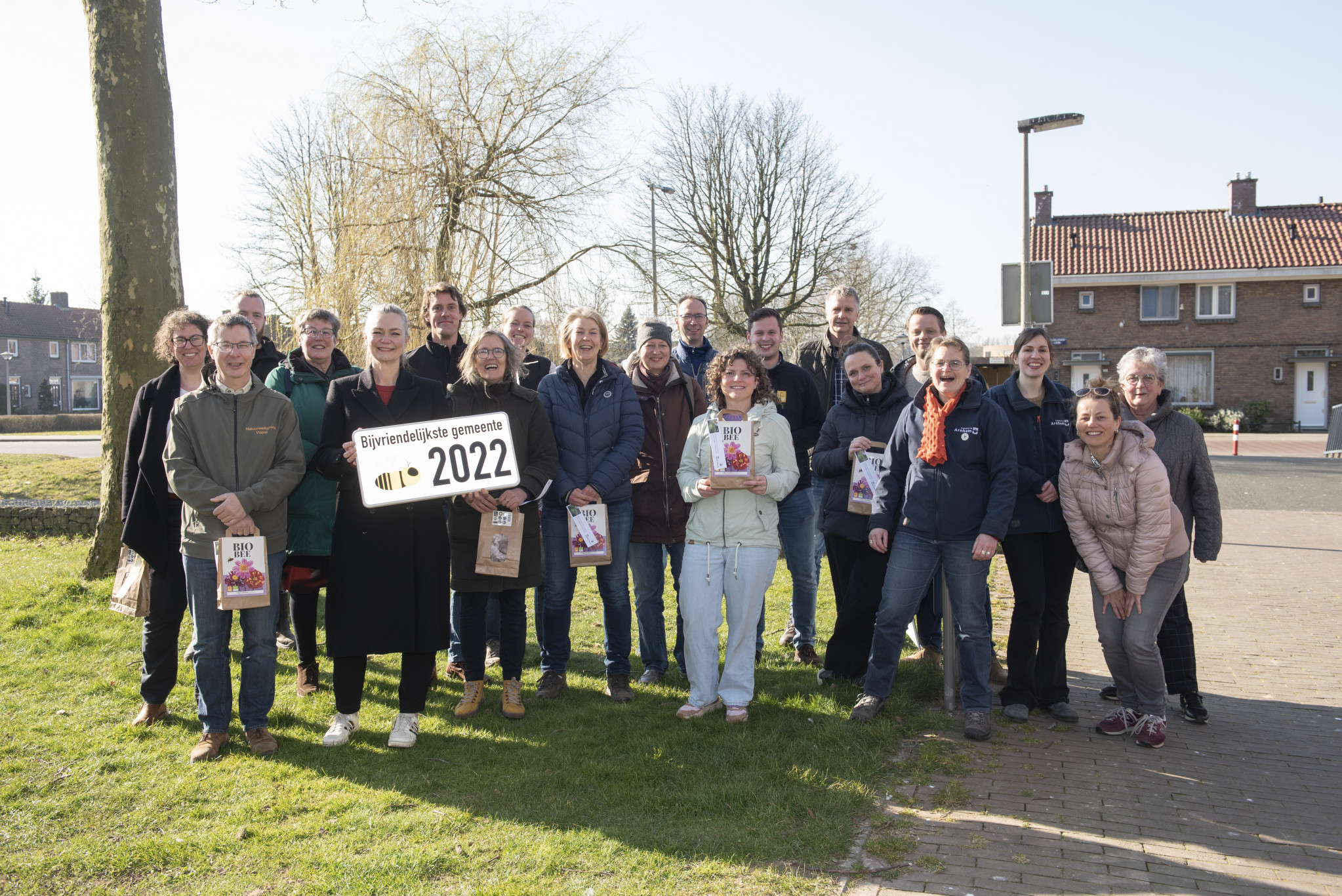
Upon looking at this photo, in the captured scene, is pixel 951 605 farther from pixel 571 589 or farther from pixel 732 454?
pixel 571 589

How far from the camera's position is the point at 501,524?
533 cm

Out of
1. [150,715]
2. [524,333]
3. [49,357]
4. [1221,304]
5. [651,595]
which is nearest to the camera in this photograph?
[150,715]

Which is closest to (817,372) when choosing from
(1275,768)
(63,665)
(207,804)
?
(1275,768)

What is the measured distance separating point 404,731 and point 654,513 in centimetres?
201

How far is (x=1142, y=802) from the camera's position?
4.30m

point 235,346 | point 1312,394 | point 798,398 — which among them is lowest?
point 798,398

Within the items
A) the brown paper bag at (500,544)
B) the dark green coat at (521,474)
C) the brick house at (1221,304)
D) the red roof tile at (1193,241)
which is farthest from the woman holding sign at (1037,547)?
the red roof tile at (1193,241)

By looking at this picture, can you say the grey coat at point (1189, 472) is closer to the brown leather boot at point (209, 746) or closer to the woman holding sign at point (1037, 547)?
the woman holding sign at point (1037, 547)

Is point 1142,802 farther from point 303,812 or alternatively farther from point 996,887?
point 303,812

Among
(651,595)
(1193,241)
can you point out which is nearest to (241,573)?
(651,595)

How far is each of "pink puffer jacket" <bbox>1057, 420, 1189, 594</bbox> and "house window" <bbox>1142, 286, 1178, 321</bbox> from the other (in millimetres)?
38065

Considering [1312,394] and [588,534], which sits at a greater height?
[1312,394]

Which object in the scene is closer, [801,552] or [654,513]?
[654,513]

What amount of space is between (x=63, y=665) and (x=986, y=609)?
246 inches
